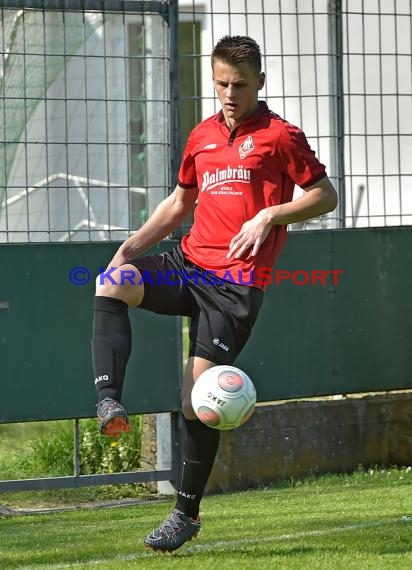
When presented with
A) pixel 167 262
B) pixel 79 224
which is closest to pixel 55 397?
pixel 79 224

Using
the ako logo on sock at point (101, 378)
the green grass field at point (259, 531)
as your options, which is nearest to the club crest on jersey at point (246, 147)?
the ako logo on sock at point (101, 378)

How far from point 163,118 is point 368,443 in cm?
308

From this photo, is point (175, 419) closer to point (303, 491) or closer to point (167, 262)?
point (303, 491)

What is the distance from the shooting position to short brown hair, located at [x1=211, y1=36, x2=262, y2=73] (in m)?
6.10

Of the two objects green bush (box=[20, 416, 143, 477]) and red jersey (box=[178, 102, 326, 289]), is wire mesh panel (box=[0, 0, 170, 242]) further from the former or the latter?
red jersey (box=[178, 102, 326, 289])

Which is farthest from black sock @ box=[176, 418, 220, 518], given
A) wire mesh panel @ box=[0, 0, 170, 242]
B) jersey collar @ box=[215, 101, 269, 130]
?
wire mesh panel @ box=[0, 0, 170, 242]

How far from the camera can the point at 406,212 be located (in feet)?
33.6

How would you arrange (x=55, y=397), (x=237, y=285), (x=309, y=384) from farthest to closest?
(x=309, y=384)
(x=55, y=397)
(x=237, y=285)

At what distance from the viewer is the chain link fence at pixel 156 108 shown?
30.6 ft

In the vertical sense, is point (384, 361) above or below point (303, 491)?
above

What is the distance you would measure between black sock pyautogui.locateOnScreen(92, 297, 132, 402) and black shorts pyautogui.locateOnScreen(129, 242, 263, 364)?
17cm

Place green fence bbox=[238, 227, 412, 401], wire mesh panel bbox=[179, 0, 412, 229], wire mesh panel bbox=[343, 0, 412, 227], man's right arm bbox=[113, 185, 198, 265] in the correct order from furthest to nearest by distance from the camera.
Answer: wire mesh panel bbox=[343, 0, 412, 227] → wire mesh panel bbox=[179, 0, 412, 229] → green fence bbox=[238, 227, 412, 401] → man's right arm bbox=[113, 185, 198, 265]

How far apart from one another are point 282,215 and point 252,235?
200 mm

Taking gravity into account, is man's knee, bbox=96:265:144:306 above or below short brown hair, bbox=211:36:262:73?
below
